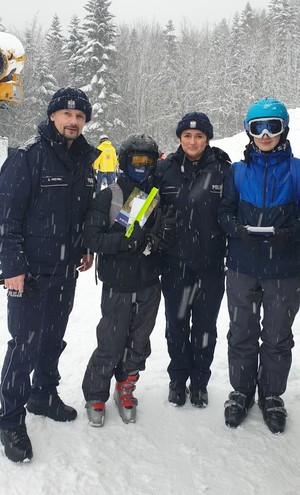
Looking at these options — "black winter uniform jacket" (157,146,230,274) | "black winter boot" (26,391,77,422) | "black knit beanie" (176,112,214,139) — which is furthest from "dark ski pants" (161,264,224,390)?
"black knit beanie" (176,112,214,139)

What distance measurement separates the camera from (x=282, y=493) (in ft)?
8.54

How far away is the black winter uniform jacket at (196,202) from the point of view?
3191mm

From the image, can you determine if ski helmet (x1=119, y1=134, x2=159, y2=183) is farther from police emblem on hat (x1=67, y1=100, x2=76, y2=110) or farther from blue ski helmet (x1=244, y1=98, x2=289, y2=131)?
blue ski helmet (x1=244, y1=98, x2=289, y2=131)

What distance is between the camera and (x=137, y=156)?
3.01 meters

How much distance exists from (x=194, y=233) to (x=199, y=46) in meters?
52.5

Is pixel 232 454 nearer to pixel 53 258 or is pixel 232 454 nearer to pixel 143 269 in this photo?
pixel 143 269

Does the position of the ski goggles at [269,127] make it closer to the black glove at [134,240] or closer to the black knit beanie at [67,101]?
the black glove at [134,240]

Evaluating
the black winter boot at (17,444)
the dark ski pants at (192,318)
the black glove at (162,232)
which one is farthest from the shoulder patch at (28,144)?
the black winter boot at (17,444)

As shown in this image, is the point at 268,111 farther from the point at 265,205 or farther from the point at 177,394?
the point at 177,394

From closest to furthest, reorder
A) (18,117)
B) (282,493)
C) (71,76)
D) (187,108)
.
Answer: (282,493) < (18,117) < (71,76) < (187,108)

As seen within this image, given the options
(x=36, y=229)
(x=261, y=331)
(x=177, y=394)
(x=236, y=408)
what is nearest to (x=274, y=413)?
(x=236, y=408)

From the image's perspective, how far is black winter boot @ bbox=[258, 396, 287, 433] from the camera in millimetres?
3150

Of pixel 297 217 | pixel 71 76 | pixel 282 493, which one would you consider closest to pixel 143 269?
pixel 297 217

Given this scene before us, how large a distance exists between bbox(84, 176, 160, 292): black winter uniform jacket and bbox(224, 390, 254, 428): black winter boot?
1.12 meters
